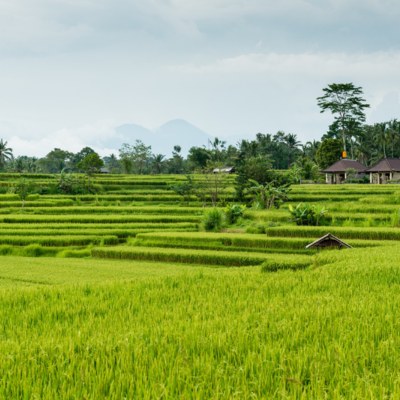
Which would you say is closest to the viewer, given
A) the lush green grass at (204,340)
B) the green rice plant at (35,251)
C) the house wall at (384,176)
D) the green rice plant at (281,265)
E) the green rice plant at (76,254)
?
the lush green grass at (204,340)

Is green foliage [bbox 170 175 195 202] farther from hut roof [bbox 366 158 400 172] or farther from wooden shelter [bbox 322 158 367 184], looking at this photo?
hut roof [bbox 366 158 400 172]

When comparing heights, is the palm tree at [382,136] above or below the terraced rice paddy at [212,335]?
above

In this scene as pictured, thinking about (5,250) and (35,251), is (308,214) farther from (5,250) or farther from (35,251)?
(5,250)

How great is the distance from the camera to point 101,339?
12.0 feet

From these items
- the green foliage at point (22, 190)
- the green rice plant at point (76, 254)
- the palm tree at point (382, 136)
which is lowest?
the green rice plant at point (76, 254)

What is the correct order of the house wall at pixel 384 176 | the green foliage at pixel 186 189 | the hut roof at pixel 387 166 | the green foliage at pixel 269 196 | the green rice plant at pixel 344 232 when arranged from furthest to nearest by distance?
the house wall at pixel 384 176 → the hut roof at pixel 387 166 → the green foliage at pixel 186 189 → the green foliage at pixel 269 196 → the green rice plant at pixel 344 232

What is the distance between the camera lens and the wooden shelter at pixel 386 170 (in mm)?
43531

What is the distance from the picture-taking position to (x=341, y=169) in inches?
1793

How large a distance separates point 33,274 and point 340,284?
7369 mm

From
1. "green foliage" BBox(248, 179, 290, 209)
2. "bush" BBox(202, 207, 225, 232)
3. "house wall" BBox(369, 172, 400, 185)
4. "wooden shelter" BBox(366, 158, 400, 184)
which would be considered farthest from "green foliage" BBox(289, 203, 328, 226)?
"house wall" BBox(369, 172, 400, 185)

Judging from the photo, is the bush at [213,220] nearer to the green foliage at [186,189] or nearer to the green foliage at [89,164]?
the green foliage at [186,189]

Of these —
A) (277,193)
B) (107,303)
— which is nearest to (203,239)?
(277,193)

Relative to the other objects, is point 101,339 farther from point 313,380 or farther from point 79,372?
point 313,380

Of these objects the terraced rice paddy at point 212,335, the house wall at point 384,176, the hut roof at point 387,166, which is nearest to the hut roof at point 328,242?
the terraced rice paddy at point 212,335
